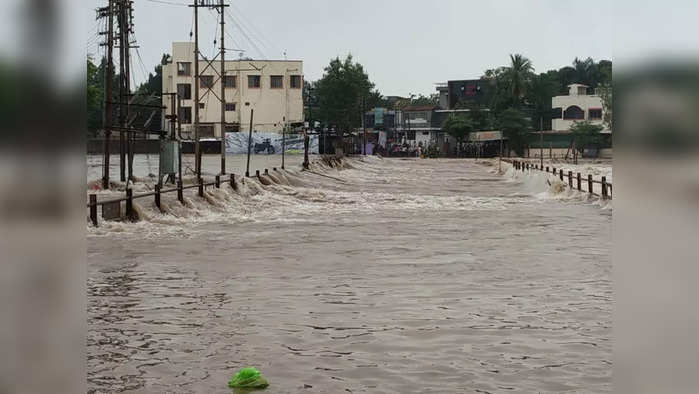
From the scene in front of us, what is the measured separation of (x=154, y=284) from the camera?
11.2m

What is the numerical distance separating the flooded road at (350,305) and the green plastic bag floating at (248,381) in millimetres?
131

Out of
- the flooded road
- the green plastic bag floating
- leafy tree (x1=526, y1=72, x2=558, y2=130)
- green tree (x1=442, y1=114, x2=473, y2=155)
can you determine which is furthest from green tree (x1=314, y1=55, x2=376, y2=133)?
the green plastic bag floating

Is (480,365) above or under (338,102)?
under

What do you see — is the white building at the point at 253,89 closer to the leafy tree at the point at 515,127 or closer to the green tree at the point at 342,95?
the green tree at the point at 342,95

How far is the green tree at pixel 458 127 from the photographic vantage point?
86750 millimetres

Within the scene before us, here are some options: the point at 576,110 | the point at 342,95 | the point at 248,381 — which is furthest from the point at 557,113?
the point at 248,381

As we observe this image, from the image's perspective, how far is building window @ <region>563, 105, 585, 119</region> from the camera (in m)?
87.1

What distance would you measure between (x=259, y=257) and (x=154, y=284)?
319 centimetres

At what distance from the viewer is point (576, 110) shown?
8725 centimetres

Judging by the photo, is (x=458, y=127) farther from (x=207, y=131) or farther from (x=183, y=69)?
(x=183, y=69)

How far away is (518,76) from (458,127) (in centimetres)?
847
